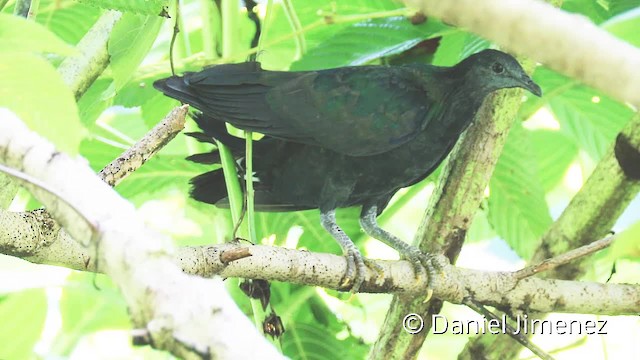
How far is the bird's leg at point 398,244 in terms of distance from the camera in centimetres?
180

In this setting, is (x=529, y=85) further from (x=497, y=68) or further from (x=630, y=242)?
(x=630, y=242)

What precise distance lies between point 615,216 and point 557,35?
1.77 metres

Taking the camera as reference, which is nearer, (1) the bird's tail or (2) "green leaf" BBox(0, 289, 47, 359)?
(2) "green leaf" BBox(0, 289, 47, 359)

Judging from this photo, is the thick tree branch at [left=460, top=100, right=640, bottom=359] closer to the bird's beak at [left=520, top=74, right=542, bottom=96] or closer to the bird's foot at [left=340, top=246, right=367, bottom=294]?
the bird's beak at [left=520, top=74, right=542, bottom=96]

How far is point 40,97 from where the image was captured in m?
0.61


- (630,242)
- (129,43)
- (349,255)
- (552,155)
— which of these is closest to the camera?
(630,242)

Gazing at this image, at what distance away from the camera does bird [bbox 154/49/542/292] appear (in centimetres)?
201

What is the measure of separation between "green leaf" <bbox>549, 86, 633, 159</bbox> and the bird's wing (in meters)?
0.48

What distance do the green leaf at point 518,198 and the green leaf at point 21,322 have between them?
3.59ft

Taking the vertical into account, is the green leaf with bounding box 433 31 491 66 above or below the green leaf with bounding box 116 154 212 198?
above

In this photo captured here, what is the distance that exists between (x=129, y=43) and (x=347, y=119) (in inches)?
23.6

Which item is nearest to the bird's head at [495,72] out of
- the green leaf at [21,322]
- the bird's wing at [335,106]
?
the bird's wing at [335,106]

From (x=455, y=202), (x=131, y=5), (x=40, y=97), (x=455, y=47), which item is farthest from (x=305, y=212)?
(x=40, y=97)

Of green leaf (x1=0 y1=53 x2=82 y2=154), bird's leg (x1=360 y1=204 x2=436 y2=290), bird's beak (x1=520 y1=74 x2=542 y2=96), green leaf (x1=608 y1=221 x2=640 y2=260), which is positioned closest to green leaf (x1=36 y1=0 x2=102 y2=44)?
bird's leg (x1=360 y1=204 x2=436 y2=290)
